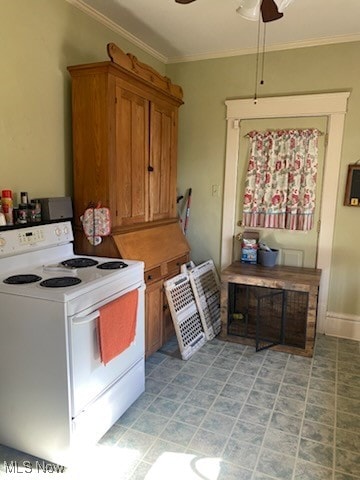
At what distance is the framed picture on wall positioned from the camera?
10.3 feet

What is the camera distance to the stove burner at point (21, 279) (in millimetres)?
1823

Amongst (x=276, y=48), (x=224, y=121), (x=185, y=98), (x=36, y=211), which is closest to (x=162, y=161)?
(x=224, y=121)

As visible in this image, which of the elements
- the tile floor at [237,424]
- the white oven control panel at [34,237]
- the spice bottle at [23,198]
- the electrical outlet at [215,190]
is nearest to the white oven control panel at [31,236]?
the white oven control panel at [34,237]

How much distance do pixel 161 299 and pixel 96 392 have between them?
1138 mm

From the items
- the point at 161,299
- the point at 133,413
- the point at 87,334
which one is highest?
the point at 87,334

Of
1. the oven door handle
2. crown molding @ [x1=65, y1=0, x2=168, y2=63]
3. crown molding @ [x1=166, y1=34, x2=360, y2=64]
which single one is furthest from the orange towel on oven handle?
crown molding @ [x1=166, y1=34, x2=360, y2=64]

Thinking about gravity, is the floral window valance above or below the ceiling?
below

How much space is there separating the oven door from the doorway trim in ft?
6.58

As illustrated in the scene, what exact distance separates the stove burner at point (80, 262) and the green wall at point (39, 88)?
1.68 ft

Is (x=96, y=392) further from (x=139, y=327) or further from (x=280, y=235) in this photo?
(x=280, y=235)

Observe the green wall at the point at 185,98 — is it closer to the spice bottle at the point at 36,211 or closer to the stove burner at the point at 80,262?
the spice bottle at the point at 36,211

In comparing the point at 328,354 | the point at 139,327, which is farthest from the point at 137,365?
the point at 328,354

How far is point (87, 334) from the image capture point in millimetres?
1775

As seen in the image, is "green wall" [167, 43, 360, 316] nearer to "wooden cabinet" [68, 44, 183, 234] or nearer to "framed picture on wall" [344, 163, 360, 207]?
"framed picture on wall" [344, 163, 360, 207]
